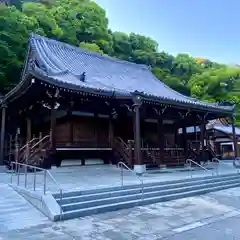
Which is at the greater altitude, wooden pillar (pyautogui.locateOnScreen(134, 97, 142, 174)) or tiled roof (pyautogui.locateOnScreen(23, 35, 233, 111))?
tiled roof (pyautogui.locateOnScreen(23, 35, 233, 111))

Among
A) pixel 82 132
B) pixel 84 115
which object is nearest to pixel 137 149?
pixel 82 132

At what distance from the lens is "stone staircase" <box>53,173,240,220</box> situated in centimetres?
584

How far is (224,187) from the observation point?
973 centimetres

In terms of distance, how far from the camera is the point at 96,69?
51.3 ft

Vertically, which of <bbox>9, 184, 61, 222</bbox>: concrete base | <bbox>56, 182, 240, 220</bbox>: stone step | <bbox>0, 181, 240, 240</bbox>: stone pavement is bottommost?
<bbox>0, 181, 240, 240</bbox>: stone pavement

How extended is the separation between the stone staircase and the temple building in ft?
7.76

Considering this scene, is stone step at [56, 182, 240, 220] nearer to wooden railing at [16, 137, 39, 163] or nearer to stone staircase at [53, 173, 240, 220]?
stone staircase at [53, 173, 240, 220]

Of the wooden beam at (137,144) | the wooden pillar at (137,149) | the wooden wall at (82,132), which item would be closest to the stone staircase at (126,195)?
the wooden pillar at (137,149)

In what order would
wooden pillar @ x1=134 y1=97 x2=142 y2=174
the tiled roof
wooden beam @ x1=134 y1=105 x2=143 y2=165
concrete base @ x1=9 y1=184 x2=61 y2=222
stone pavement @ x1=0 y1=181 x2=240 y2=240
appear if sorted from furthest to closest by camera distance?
1. the tiled roof
2. wooden beam @ x1=134 y1=105 x2=143 y2=165
3. wooden pillar @ x1=134 y1=97 x2=142 y2=174
4. concrete base @ x1=9 y1=184 x2=61 y2=222
5. stone pavement @ x1=0 y1=181 x2=240 y2=240

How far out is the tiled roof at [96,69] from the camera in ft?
42.5

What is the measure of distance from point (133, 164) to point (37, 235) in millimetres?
7131

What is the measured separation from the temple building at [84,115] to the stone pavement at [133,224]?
4.18 meters

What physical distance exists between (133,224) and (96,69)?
1183 cm

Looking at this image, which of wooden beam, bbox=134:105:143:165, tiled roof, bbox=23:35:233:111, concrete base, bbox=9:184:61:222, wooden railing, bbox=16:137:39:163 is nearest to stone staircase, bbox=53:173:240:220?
concrete base, bbox=9:184:61:222
